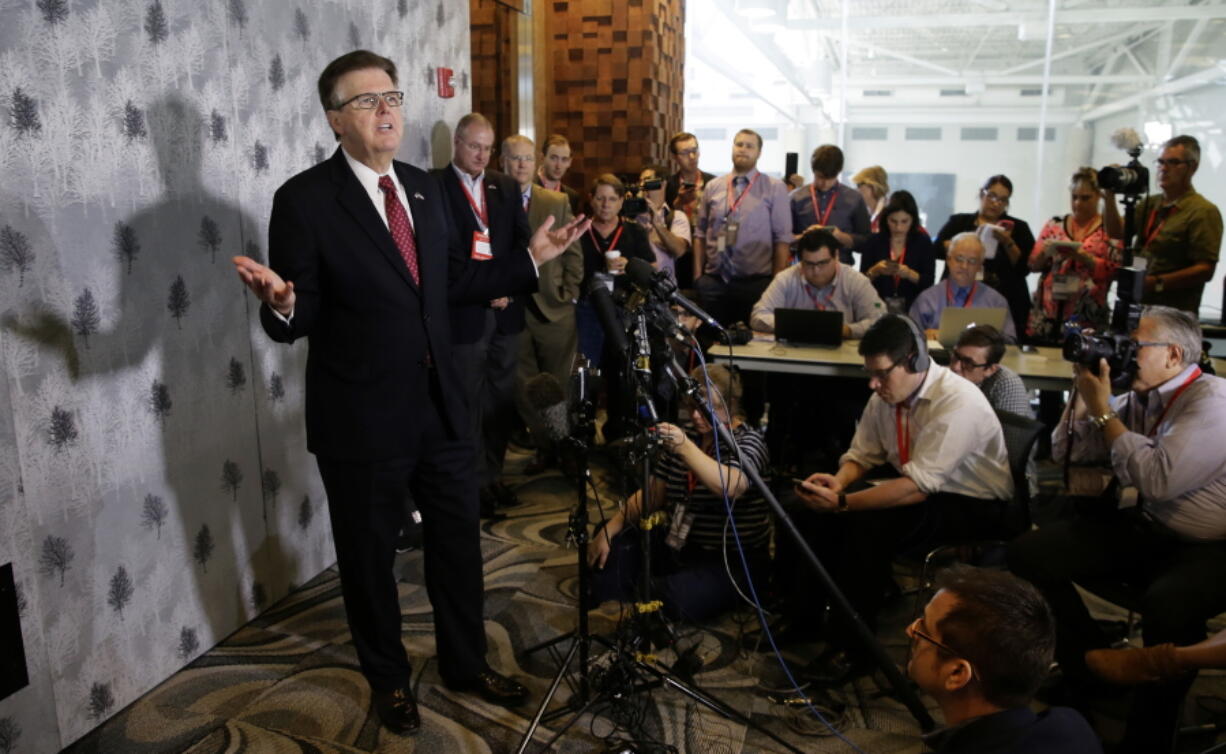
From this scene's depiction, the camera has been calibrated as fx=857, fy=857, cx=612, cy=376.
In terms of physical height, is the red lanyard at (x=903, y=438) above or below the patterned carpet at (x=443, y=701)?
above

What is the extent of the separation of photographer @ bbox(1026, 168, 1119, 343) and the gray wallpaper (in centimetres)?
360

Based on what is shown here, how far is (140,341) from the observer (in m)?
2.33

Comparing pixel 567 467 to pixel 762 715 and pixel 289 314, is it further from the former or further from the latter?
pixel 289 314

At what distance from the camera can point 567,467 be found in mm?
4258

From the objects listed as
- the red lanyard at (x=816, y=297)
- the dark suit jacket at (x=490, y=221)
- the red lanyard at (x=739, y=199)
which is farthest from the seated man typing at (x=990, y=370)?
the red lanyard at (x=739, y=199)

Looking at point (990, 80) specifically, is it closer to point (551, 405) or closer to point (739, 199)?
point (739, 199)

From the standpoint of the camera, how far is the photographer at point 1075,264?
4461 mm

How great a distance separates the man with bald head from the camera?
13.4 feet

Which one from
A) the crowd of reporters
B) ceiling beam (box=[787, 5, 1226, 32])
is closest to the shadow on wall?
the crowd of reporters

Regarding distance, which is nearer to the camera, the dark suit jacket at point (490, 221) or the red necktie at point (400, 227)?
the red necktie at point (400, 227)

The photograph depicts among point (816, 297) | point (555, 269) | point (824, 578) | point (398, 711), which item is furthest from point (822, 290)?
point (398, 711)

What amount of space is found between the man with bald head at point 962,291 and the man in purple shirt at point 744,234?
3.12 feet

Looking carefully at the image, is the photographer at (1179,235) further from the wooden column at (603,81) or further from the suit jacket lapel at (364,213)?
the suit jacket lapel at (364,213)

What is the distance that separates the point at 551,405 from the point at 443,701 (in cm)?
90
